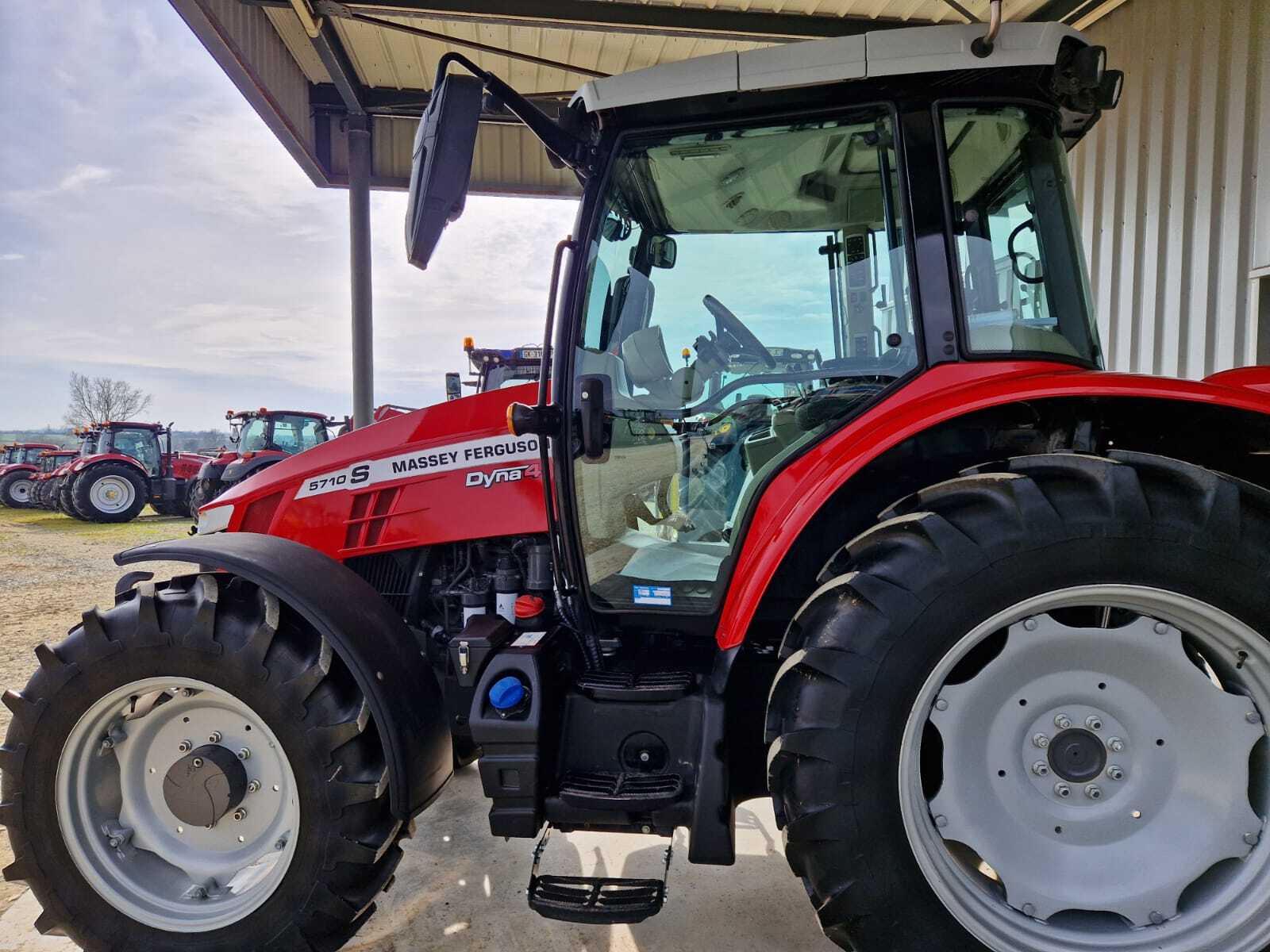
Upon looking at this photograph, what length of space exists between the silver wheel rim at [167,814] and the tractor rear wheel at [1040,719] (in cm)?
128

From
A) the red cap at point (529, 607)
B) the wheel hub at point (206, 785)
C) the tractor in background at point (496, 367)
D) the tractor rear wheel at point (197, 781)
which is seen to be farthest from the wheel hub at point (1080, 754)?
the tractor in background at point (496, 367)

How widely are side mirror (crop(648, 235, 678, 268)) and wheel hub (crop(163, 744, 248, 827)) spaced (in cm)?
166

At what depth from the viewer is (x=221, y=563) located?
1.81 m

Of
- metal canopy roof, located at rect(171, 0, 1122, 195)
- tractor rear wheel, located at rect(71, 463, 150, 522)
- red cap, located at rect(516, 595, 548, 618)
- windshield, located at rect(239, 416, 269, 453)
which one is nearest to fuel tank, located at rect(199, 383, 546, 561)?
red cap, located at rect(516, 595, 548, 618)

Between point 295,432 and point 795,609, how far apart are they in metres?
12.7

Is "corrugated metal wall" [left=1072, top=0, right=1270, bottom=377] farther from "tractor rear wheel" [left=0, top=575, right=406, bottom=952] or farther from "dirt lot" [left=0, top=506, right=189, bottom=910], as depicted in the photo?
"dirt lot" [left=0, top=506, right=189, bottom=910]

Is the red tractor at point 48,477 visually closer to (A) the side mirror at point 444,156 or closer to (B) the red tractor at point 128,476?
(B) the red tractor at point 128,476

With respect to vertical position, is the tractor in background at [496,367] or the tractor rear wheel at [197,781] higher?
the tractor in background at [496,367]

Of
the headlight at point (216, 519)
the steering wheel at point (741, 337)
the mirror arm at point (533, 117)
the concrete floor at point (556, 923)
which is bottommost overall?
the concrete floor at point (556, 923)

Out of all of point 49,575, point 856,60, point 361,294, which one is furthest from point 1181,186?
point 49,575

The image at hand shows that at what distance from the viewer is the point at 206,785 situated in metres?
1.84

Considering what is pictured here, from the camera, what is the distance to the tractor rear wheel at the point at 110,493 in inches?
501

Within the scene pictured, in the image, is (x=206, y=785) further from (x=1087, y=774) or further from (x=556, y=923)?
(x=1087, y=774)

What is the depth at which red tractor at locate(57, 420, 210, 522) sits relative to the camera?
12.8 meters
